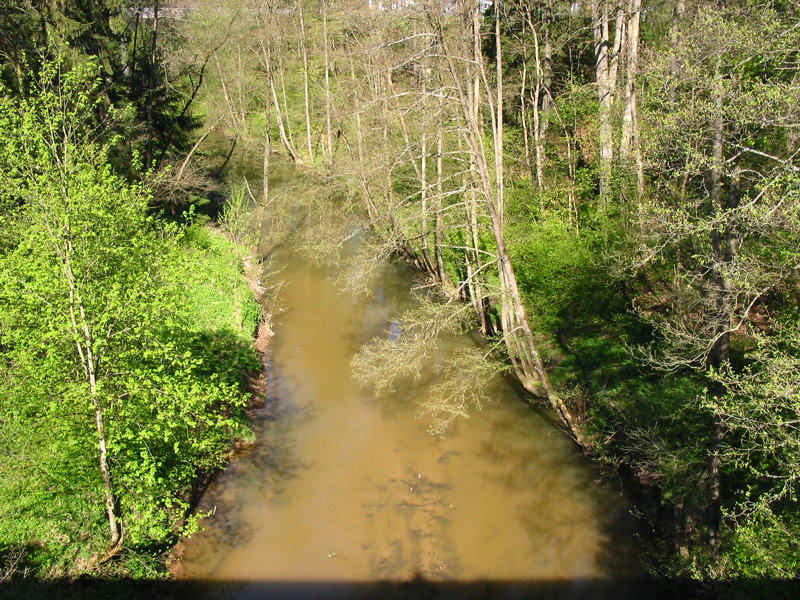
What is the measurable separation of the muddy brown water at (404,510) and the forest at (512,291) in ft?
1.99

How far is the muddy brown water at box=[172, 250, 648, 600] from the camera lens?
871 centimetres

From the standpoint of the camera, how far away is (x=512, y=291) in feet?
35.4

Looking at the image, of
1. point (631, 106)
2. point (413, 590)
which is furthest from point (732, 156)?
point (413, 590)

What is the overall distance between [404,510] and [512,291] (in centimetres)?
462

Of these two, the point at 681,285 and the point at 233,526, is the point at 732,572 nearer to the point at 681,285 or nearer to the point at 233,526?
the point at 681,285

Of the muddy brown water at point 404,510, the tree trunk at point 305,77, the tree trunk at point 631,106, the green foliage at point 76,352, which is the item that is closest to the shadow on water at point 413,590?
the muddy brown water at point 404,510

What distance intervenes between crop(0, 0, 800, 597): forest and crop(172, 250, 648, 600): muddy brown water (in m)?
0.61

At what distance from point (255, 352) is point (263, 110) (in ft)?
84.4

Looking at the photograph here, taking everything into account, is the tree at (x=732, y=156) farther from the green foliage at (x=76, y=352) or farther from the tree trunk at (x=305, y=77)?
the tree trunk at (x=305, y=77)

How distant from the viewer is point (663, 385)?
35.3ft

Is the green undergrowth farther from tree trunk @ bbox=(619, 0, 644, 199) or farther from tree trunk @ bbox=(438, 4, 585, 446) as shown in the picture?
tree trunk @ bbox=(619, 0, 644, 199)

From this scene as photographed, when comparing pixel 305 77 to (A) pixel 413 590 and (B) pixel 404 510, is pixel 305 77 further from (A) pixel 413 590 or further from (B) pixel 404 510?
(A) pixel 413 590

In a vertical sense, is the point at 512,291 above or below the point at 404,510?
above

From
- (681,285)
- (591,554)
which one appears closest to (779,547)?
(591,554)
